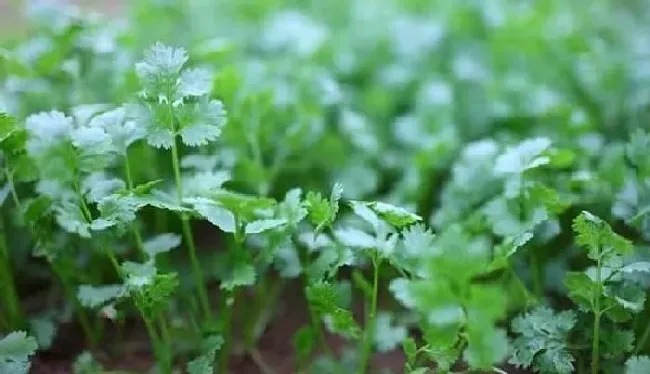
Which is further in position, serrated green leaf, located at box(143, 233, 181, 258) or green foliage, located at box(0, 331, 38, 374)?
serrated green leaf, located at box(143, 233, 181, 258)

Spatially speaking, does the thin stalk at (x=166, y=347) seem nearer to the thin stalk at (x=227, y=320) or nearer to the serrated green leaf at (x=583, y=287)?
the thin stalk at (x=227, y=320)

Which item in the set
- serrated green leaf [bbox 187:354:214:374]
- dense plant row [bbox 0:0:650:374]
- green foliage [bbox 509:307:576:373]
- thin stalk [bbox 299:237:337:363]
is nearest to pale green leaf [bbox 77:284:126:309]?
dense plant row [bbox 0:0:650:374]

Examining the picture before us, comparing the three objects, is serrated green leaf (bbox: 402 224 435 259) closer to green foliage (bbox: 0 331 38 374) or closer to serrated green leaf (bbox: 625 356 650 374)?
serrated green leaf (bbox: 625 356 650 374)

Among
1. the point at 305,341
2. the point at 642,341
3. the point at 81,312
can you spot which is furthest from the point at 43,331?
the point at 642,341

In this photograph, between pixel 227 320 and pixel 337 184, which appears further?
pixel 227 320

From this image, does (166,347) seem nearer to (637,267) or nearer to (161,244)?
(161,244)

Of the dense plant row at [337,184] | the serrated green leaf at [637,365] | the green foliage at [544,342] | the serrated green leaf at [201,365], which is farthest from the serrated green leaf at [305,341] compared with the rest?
the serrated green leaf at [637,365]

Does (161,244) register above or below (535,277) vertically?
above

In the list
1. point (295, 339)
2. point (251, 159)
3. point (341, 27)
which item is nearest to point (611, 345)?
point (295, 339)
